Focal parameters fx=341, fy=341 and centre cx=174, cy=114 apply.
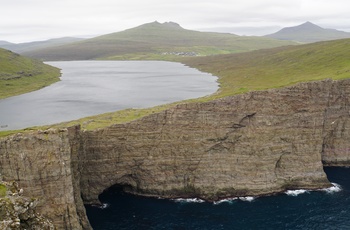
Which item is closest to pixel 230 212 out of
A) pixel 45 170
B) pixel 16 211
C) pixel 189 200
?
pixel 189 200

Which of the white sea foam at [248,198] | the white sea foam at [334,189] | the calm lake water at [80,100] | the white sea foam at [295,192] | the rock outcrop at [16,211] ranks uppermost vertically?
the calm lake water at [80,100]

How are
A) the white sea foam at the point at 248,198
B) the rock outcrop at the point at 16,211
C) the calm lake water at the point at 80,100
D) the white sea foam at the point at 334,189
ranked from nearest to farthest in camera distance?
the rock outcrop at the point at 16,211 → the white sea foam at the point at 248,198 → the white sea foam at the point at 334,189 → the calm lake water at the point at 80,100

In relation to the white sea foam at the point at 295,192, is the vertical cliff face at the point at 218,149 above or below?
above

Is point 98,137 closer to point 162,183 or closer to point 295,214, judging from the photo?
point 162,183

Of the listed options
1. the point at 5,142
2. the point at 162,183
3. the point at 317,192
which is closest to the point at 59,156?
the point at 5,142

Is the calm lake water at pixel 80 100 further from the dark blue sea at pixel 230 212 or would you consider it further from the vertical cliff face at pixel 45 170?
the vertical cliff face at pixel 45 170

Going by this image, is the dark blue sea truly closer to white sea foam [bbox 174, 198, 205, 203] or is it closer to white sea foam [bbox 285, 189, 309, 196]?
white sea foam [bbox 285, 189, 309, 196]

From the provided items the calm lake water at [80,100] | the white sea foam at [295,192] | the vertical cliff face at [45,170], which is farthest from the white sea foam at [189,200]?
the calm lake water at [80,100]

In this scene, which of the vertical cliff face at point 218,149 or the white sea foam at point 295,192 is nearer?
the vertical cliff face at point 218,149
